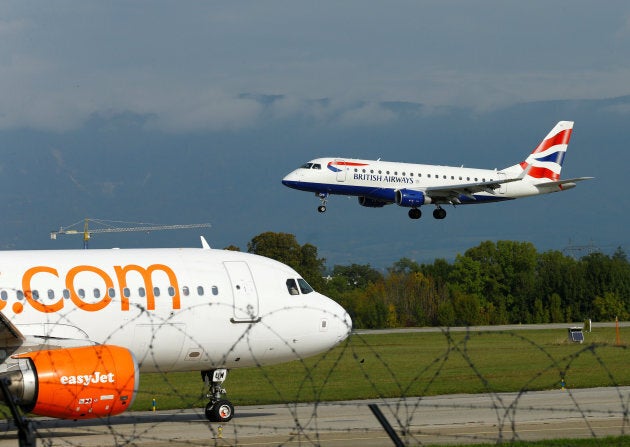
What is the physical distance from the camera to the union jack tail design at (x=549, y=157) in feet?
281

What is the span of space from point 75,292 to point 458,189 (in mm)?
53630

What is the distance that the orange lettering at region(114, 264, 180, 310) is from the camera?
2203 cm

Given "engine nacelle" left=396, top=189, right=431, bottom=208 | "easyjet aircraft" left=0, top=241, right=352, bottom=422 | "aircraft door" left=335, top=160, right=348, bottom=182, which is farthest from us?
"engine nacelle" left=396, top=189, right=431, bottom=208

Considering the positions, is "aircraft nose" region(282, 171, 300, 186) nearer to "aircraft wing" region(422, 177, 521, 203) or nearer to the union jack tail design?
"aircraft wing" region(422, 177, 521, 203)

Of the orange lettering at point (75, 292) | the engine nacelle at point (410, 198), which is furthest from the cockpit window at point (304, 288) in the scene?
the engine nacelle at point (410, 198)

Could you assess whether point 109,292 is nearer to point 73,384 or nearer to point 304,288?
point 73,384

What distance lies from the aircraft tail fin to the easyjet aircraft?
60654mm

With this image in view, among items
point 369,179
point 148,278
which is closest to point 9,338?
point 148,278

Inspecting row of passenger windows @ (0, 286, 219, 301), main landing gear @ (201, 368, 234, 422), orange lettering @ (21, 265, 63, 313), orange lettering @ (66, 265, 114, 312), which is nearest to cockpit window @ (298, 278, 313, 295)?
row of passenger windows @ (0, 286, 219, 301)

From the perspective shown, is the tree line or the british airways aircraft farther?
the tree line

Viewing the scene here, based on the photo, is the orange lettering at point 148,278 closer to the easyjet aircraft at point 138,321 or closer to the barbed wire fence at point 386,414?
the easyjet aircraft at point 138,321

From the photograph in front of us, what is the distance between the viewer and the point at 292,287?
79.6ft

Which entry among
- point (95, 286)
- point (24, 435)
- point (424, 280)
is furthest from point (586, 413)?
point (424, 280)

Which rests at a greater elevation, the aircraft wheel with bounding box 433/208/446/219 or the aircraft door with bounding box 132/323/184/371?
the aircraft wheel with bounding box 433/208/446/219
